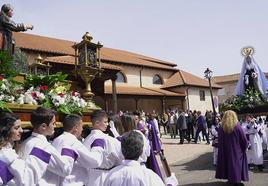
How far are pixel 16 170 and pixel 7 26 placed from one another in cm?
395

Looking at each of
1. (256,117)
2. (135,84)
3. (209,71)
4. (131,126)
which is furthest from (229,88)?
(131,126)

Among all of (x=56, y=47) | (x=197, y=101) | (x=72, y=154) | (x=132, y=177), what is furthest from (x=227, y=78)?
(x=132, y=177)

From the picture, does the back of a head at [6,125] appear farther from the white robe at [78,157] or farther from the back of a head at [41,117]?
the white robe at [78,157]

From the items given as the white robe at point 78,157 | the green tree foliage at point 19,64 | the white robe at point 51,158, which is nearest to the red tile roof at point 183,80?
the green tree foliage at point 19,64

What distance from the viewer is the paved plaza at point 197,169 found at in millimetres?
9219

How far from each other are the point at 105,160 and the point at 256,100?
7.95 m

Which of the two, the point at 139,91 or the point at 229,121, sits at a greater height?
the point at 139,91

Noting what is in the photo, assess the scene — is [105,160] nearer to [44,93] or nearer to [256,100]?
[44,93]

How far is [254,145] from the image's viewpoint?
11.2 meters

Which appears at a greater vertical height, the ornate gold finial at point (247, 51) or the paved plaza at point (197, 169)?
the ornate gold finial at point (247, 51)

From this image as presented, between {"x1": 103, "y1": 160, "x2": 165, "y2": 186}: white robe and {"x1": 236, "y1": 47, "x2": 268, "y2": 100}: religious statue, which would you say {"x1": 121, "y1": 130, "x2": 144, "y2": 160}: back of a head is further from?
{"x1": 236, "y1": 47, "x2": 268, "y2": 100}: religious statue

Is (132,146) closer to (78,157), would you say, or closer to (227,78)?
(78,157)

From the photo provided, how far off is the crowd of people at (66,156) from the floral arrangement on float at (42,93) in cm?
92

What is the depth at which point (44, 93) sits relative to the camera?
577cm
